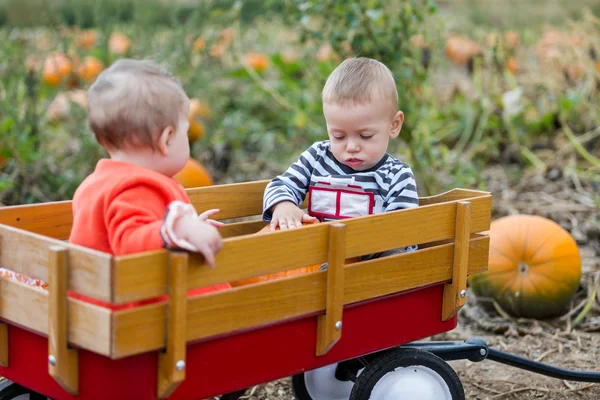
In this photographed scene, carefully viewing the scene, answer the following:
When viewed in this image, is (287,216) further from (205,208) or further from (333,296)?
(333,296)

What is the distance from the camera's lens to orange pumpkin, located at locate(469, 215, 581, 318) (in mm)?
3367

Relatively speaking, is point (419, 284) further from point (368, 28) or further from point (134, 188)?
point (368, 28)

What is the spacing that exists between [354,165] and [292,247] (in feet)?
2.06

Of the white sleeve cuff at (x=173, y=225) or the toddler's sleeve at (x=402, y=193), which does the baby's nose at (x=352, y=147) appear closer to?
the toddler's sleeve at (x=402, y=193)

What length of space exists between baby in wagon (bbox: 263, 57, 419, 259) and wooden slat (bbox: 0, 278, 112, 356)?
0.82 metres

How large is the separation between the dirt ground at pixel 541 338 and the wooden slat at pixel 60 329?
110 centimetres

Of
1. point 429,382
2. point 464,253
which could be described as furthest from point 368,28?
point 429,382

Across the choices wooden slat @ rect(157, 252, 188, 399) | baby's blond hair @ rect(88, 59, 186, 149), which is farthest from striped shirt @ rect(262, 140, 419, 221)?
wooden slat @ rect(157, 252, 188, 399)

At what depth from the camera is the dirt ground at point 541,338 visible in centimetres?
286

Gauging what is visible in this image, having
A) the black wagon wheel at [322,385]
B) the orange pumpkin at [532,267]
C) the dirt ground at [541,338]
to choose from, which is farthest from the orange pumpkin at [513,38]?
the black wagon wheel at [322,385]

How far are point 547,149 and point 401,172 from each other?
3.43 metres

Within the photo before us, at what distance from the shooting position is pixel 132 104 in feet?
6.19

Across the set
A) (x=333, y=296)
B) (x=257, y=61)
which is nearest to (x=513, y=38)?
(x=257, y=61)

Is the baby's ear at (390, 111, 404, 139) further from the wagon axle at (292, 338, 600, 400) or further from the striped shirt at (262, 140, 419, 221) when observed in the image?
the wagon axle at (292, 338, 600, 400)
